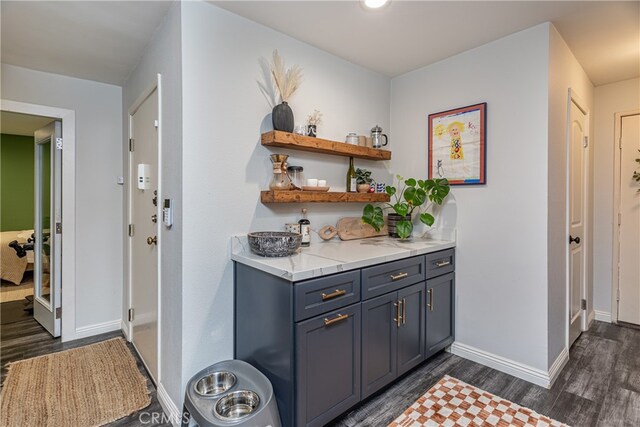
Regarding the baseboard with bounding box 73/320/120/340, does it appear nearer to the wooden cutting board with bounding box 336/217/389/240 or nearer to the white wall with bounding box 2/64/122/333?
the white wall with bounding box 2/64/122/333

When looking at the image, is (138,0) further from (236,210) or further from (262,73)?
(236,210)

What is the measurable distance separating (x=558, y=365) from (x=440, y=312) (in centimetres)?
84

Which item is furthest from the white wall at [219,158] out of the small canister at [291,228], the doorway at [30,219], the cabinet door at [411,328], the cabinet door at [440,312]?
the doorway at [30,219]

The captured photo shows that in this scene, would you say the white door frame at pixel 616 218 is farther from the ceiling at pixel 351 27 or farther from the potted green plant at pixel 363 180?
the potted green plant at pixel 363 180

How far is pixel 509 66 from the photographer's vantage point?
7.29ft

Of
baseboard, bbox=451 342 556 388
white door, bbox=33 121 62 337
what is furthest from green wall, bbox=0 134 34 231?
baseboard, bbox=451 342 556 388

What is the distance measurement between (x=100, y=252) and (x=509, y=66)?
12.4 feet

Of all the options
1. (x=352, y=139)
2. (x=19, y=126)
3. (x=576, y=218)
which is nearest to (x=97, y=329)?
(x=352, y=139)

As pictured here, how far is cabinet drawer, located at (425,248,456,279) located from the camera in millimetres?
2275

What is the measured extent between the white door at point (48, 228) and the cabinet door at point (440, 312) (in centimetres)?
319

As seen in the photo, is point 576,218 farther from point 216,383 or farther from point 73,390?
point 73,390

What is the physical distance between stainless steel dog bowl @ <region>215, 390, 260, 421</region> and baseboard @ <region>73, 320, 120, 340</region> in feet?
7.20

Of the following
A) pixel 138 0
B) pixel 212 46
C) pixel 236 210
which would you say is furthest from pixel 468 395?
pixel 138 0

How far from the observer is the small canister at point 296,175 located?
216cm
